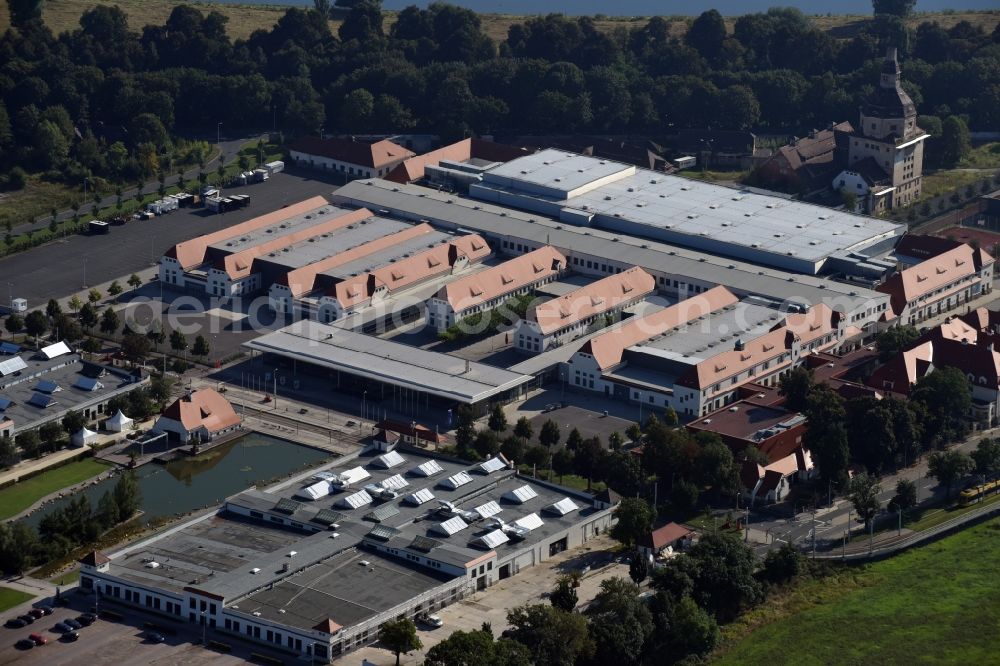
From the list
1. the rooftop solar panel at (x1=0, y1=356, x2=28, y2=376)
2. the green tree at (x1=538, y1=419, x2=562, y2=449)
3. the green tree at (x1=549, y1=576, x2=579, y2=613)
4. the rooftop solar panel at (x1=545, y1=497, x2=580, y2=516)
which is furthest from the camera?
the rooftop solar panel at (x1=0, y1=356, x2=28, y2=376)

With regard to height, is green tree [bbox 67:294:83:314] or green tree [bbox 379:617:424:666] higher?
green tree [bbox 67:294:83:314]

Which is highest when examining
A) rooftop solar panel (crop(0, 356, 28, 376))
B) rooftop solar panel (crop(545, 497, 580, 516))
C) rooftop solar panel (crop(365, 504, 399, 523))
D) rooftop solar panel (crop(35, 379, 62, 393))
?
rooftop solar panel (crop(0, 356, 28, 376))

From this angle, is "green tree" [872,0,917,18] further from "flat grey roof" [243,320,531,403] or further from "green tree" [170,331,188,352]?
"green tree" [170,331,188,352]

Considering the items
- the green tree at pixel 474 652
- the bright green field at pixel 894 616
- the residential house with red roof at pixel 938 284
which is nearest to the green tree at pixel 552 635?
the green tree at pixel 474 652

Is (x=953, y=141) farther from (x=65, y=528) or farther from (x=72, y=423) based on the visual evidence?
(x=65, y=528)

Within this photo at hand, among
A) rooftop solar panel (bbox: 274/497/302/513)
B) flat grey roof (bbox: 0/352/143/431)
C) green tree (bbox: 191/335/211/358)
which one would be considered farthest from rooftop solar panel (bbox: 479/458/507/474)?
green tree (bbox: 191/335/211/358)

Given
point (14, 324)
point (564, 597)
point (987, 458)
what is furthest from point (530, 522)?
point (14, 324)

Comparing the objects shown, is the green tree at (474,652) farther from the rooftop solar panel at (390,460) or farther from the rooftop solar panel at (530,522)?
the rooftop solar panel at (390,460)

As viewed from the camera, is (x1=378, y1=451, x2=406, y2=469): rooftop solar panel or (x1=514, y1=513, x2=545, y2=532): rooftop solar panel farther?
(x1=378, y1=451, x2=406, y2=469): rooftop solar panel
